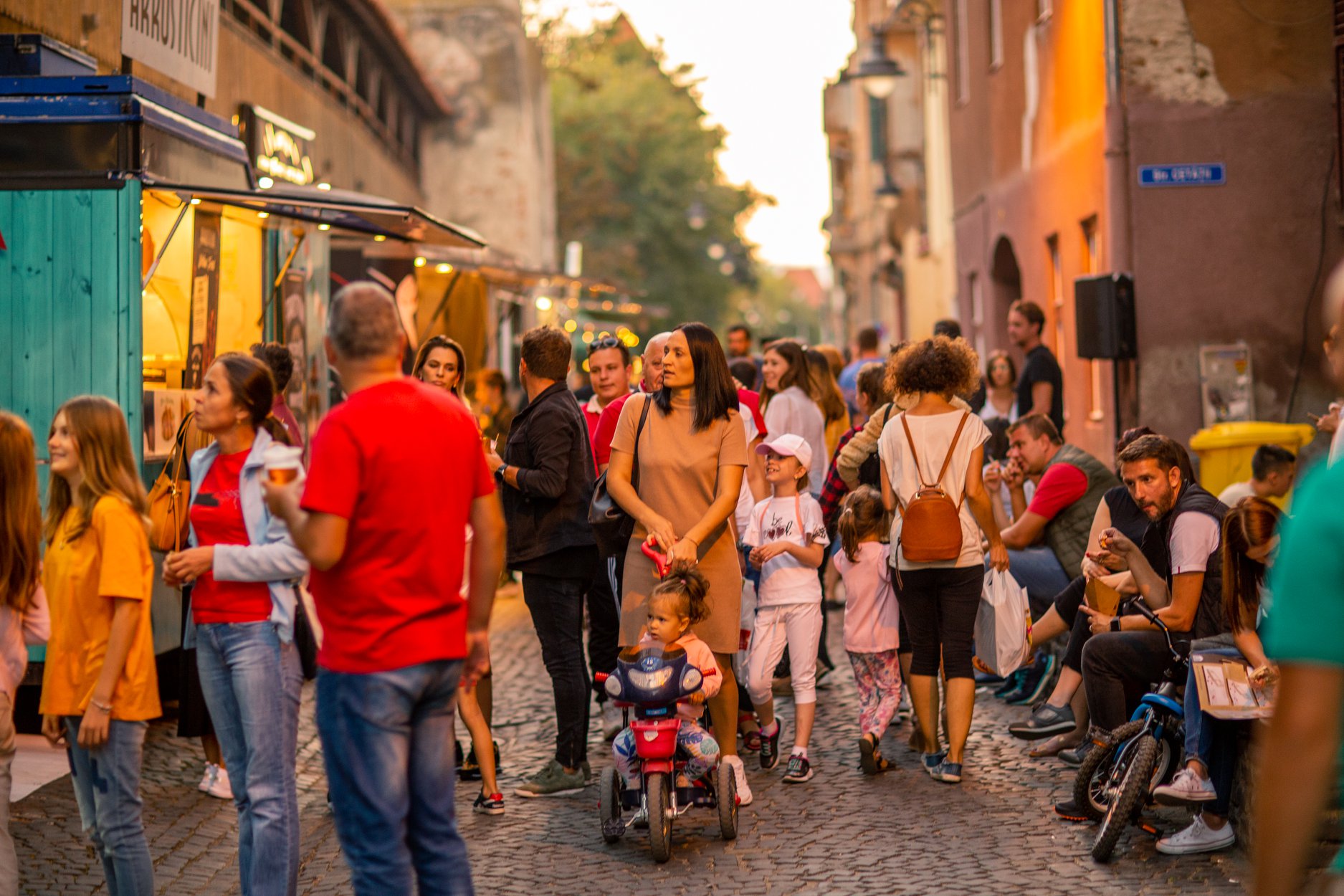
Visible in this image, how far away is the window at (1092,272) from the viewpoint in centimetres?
1512

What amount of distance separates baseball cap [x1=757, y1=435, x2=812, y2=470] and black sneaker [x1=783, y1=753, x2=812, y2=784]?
52.6 inches

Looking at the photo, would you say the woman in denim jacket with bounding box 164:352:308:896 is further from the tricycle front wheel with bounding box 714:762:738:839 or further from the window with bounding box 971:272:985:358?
the window with bounding box 971:272:985:358

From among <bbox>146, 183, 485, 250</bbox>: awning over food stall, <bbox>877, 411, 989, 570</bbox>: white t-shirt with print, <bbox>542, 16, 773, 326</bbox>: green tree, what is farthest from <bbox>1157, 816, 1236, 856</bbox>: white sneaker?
<bbox>542, 16, 773, 326</bbox>: green tree

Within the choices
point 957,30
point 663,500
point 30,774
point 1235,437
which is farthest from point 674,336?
point 957,30

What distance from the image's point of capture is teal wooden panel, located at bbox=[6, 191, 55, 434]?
866 cm

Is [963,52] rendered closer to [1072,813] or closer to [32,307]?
[32,307]

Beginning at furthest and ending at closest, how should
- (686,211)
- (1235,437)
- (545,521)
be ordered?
(686,211) → (1235,437) → (545,521)

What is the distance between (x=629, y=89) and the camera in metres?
52.7

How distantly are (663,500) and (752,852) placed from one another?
1499 millimetres

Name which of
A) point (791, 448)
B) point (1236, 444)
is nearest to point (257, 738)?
point (791, 448)

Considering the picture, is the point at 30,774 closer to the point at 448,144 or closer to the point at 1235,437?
the point at 1235,437

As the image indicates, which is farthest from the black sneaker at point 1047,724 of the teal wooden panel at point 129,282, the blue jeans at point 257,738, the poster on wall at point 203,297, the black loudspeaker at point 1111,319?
the black loudspeaker at point 1111,319

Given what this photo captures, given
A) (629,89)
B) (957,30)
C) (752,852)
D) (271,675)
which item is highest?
(629,89)

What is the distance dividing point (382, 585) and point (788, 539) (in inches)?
145
